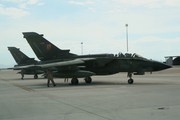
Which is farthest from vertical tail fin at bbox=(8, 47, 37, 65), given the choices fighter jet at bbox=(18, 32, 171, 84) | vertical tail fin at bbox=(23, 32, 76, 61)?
fighter jet at bbox=(18, 32, 171, 84)

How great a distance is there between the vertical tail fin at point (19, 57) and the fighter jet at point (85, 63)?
41.2ft

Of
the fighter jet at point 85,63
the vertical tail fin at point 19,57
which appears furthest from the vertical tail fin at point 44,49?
the vertical tail fin at point 19,57

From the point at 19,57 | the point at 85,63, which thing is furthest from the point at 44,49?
the point at 19,57

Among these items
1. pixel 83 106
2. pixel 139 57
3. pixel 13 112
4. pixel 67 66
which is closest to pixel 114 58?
pixel 139 57

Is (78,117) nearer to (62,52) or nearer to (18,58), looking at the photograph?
(62,52)

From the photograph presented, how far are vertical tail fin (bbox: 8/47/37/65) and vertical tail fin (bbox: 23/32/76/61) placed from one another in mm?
12301

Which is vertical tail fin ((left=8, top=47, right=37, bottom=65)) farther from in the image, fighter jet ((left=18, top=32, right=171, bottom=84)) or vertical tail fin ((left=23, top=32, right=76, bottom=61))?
fighter jet ((left=18, top=32, right=171, bottom=84))

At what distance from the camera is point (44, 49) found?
2241cm

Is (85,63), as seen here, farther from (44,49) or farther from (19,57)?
(19,57)

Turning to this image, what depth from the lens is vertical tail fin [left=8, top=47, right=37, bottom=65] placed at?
35044 millimetres

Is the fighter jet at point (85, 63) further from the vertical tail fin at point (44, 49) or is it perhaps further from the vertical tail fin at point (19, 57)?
the vertical tail fin at point (19, 57)

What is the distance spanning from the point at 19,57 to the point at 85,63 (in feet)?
58.1

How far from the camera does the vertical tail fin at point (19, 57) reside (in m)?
35.0

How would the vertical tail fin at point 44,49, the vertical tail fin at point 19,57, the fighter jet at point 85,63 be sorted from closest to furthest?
the fighter jet at point 85,63, the vertical tail fin at point 44,49, the vertical tail fin at point 19,57
